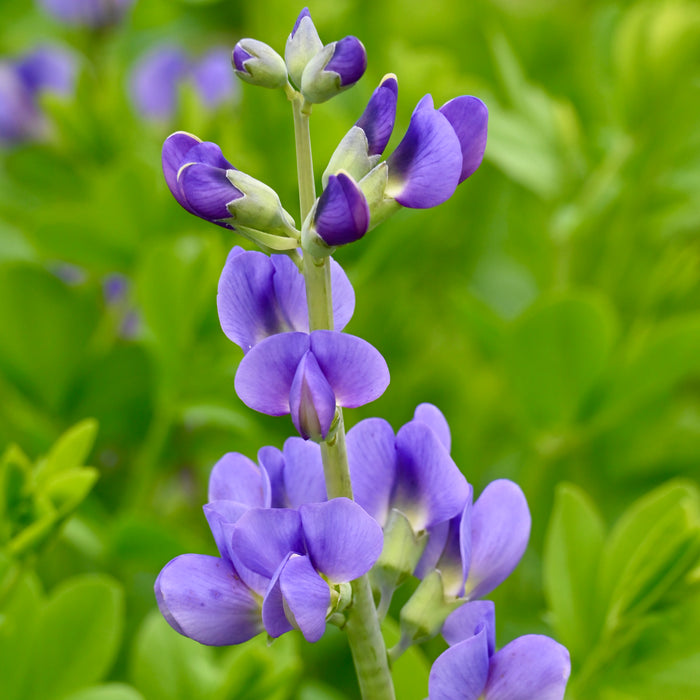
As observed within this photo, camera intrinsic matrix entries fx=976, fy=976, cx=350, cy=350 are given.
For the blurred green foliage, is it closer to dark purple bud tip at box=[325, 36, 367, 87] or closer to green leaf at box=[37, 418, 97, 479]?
green leaf at box=[37, 418, 97, 479]

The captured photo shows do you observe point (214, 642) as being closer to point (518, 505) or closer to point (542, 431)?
point (518, 505)

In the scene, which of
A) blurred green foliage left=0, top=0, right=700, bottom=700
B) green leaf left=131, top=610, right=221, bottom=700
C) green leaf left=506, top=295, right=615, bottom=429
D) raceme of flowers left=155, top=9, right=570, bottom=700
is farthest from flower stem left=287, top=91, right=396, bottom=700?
green leaf left=506, top=295, right=615, bottom=429

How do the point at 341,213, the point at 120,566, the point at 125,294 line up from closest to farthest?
the point at 341,213 < the point at 120,566 < the point at 125,294

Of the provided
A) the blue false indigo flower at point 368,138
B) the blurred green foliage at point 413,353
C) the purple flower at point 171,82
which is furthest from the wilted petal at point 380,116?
the purple flower at point 171,82

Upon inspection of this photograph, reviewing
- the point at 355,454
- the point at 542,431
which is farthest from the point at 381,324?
the point at 355,454

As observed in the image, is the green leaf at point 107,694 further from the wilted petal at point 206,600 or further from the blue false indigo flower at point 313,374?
the blue false indigo flower at point 313,374

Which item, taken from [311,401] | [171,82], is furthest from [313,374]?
[171,82]
